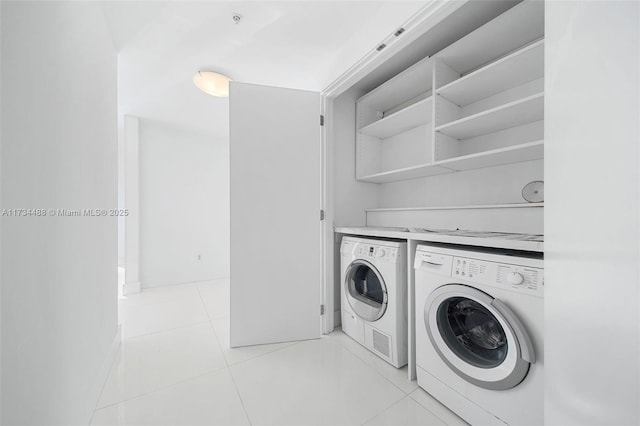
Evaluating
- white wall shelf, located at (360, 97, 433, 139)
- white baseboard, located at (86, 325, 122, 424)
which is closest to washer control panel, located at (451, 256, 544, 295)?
white wall shelf, located at (360, 97, 433, 139)

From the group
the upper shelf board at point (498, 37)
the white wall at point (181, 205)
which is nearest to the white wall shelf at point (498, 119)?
the upper shelf board at point (498, 37)

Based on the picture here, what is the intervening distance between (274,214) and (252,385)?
113 cm

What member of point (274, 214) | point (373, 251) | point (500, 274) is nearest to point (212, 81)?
point (274, 214)

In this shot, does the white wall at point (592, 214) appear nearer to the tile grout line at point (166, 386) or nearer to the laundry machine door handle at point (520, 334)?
the laundry machine door handle at point (520, 334)

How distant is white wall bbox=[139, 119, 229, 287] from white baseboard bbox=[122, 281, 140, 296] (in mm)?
187

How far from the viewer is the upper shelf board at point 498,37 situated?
1280 mm

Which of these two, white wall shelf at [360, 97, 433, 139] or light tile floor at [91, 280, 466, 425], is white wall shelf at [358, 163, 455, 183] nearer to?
white wall shelf at [360, 97, 433, 139]

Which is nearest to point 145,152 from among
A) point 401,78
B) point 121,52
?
point 121,52

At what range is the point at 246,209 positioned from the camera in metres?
1.85

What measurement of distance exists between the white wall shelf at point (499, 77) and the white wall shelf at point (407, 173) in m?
0.51

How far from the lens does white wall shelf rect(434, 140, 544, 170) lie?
4.23 feet

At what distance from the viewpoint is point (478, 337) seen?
1.20 metres

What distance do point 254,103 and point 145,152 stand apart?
2450 mm

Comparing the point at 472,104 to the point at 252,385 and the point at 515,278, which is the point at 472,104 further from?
the point at 252,385
